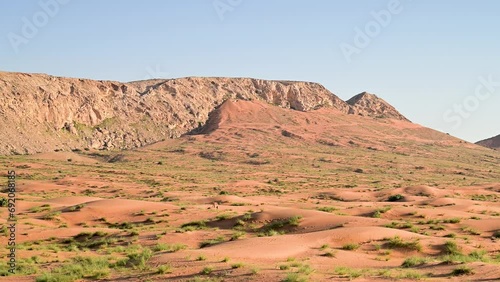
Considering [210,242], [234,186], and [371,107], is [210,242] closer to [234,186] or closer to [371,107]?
[234,186]

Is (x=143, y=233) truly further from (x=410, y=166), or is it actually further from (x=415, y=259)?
(x=410, y=166)

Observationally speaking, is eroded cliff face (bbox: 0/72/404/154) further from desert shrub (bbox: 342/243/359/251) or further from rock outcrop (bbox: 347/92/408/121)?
desert shrub (bbox: 342/243/359/251)

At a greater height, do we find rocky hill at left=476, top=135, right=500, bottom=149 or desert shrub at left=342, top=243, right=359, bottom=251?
rocky hill at left=476, top=135, right=500, bottom=149

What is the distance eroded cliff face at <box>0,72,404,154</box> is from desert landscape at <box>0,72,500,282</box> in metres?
0.28

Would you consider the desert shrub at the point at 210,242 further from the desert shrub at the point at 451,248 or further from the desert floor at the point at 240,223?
the desert shrub at the point at 451,248

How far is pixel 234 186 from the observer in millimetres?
56781

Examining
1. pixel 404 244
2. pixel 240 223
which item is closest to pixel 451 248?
pixel 404 244

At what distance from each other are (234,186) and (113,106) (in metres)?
52.6

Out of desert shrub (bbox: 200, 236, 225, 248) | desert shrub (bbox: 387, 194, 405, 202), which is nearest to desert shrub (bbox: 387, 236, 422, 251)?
desert shrub (bbox: 200, 236, 225, 248)

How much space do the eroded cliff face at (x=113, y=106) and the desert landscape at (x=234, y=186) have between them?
280 millimetres

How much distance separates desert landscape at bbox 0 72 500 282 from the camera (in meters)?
16.3

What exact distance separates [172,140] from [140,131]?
6214mm

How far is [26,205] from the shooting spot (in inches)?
1367

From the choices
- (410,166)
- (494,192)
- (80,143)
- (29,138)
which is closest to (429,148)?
(410,166)
